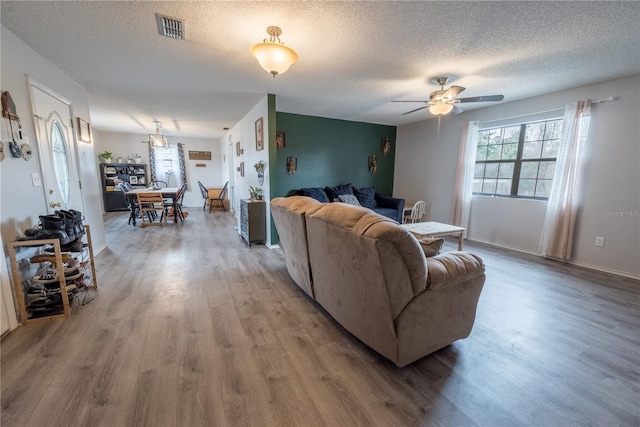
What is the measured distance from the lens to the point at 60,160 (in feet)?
9.21

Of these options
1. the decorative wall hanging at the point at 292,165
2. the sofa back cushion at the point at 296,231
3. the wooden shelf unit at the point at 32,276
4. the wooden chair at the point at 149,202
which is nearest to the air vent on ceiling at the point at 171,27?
the sofa back cushion at the point at 296,231

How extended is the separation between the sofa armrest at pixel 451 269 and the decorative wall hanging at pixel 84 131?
434 cm

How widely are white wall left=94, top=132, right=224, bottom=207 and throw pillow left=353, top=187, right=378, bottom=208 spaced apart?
5.32 meters

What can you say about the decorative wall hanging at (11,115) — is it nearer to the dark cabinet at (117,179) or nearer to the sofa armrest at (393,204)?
the sofa armrest at (393,204)

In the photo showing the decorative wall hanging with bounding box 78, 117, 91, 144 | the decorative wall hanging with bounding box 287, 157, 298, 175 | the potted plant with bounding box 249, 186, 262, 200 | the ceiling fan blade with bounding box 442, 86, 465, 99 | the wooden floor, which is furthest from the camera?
the decorative wall hanging with bounding box 287, 157, 298, 175

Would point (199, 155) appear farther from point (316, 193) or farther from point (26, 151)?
point (26, 151)

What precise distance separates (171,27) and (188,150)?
22.6 ft

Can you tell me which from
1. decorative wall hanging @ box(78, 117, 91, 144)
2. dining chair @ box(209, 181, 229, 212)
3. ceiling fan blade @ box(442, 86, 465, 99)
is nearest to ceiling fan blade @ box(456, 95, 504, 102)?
ceiling fan blade @ box(442, 86, 465, 99)

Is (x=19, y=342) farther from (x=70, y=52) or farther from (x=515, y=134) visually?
(x=515, y=134)

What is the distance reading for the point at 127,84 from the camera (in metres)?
3.36

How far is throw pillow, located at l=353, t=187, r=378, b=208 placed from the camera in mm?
5352

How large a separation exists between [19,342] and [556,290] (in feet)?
15.4

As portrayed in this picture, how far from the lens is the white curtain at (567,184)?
3285 mm

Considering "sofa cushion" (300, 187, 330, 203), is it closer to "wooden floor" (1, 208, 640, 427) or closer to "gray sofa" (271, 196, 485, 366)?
"wooden floor" (1, 208, 640, 427)
